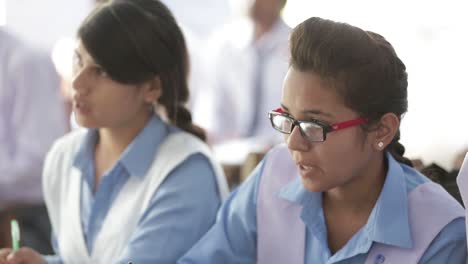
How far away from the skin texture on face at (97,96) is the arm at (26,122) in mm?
965

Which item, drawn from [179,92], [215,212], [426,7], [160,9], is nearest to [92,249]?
[215,212]

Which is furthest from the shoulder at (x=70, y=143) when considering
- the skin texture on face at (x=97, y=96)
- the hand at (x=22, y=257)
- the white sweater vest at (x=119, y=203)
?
the hand at (x=22, y=257)

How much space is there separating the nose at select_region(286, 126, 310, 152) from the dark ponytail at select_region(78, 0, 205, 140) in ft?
1.88

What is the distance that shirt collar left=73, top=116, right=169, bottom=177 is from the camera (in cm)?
180

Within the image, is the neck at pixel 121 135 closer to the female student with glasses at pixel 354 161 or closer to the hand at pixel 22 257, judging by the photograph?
the hand at pixel 22 257

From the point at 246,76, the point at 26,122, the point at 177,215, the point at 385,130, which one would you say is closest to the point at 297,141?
the point at 385,130

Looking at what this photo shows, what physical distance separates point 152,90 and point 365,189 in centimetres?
64

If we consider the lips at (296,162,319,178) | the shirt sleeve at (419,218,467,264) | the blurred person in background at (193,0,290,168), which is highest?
the lips at (296,162,319,178)

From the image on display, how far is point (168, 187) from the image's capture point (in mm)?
1717

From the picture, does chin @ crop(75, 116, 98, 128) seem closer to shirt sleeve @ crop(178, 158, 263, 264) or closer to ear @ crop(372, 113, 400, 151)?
shirt sleeve @ crop(178, 158, 263, 264)

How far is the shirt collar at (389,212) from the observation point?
1327mm

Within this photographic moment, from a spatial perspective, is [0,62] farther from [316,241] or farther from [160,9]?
[316,241]

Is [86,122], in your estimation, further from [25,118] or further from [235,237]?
[25,118]

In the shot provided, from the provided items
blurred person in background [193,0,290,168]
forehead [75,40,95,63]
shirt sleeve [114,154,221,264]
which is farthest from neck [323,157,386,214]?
blurred person in background [193,0,290,168]
